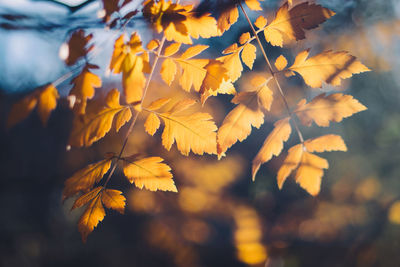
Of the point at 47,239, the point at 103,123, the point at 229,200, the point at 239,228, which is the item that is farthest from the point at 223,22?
the point at 47,239

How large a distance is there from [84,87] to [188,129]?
0.69 ft

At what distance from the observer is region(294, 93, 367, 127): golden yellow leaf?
1.32 feet

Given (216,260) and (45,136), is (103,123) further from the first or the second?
(45,136)

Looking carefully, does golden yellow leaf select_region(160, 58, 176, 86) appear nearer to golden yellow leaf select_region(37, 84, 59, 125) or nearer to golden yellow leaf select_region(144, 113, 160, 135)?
golden yellow leaf select_region(144, 113, 160, 135)

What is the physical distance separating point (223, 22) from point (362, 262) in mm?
2920

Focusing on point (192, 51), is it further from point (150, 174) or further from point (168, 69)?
point (150, 174)

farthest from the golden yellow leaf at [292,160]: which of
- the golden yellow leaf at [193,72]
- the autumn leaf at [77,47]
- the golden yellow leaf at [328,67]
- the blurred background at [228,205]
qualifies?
the blurred background at [228,205]

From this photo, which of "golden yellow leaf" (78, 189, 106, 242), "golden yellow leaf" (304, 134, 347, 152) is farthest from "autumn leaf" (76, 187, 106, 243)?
"golden yellow leaf" (304, 134, 347, 152)

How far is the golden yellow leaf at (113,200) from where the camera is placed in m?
0.45

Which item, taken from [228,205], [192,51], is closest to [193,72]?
[192,51]

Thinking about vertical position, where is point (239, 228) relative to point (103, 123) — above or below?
below

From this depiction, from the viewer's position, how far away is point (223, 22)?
0.45 meters

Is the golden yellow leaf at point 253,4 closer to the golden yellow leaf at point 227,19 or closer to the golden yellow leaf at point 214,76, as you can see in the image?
the golden yellow leaf at point 227,19

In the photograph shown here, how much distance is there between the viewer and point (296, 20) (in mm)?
415
